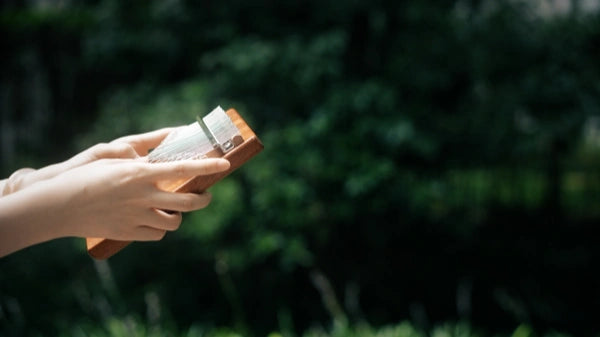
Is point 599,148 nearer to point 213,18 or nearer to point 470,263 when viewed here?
point 470,263

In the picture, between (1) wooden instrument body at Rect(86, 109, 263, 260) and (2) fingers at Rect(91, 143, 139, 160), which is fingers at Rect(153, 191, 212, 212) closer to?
(1) wooden instrument body at Rect(86, 109, 263, 260)

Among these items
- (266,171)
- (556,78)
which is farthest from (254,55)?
(556,78)

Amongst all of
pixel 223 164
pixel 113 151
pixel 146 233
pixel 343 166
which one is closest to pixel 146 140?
pixel 113 151

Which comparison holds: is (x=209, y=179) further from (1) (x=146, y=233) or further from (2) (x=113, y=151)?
(2) (x=113, y=151)

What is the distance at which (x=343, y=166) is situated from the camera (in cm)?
418

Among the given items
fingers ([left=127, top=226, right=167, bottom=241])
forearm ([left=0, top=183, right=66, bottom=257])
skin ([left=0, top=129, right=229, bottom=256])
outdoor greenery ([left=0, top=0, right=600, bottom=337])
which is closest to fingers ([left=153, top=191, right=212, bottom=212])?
skin ([left=0, top=129, right=229, bottom=256])

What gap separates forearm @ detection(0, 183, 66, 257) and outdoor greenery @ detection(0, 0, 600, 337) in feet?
5.50

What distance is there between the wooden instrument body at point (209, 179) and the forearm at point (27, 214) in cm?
14

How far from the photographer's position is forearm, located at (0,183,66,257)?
4.58 feet

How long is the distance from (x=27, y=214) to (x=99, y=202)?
17 cm

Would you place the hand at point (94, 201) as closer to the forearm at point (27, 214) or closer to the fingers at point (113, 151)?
the forearm at point (27, 214)

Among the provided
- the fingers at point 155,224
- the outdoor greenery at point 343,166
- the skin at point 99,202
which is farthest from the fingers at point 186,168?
the outdoor greenery at point 343,166

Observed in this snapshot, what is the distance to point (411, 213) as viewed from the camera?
5082 mm

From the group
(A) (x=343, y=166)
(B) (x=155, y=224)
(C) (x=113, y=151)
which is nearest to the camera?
(B) (x=155, y=224)
